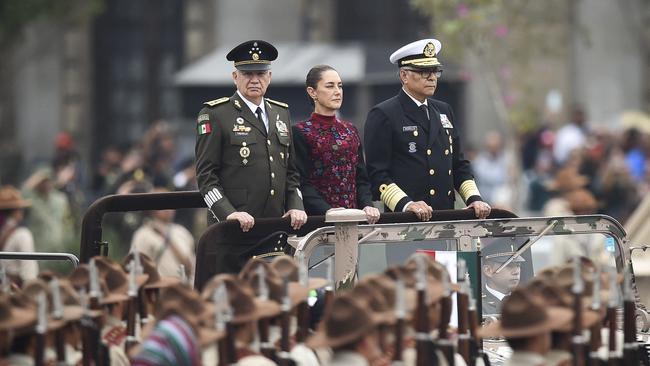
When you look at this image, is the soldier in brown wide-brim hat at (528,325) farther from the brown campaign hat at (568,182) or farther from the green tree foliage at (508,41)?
the green tree foliage at (508,41)

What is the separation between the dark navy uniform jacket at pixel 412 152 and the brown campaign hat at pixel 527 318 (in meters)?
2.94

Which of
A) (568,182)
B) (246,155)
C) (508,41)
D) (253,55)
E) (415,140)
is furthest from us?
(508,41)

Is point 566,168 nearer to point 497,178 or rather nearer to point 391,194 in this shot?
point 497,178

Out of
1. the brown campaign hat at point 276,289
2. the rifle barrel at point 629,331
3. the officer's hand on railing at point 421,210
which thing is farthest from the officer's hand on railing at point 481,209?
the brown campaign hat at point 276,289

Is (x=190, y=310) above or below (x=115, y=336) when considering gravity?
above

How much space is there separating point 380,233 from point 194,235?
931 cm

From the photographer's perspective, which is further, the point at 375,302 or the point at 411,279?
the point at 411,279

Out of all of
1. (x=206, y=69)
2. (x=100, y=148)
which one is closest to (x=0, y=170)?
(x=100, y=148)

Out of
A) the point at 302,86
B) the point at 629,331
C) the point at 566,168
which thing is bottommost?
the point at 629,331

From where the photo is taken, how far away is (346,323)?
7.26 m

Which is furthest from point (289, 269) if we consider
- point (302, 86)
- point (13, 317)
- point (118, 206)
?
point (302, 86)

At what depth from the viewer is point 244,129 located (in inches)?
396

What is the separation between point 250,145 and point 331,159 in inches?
19.3

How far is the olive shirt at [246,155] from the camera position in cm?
1000
